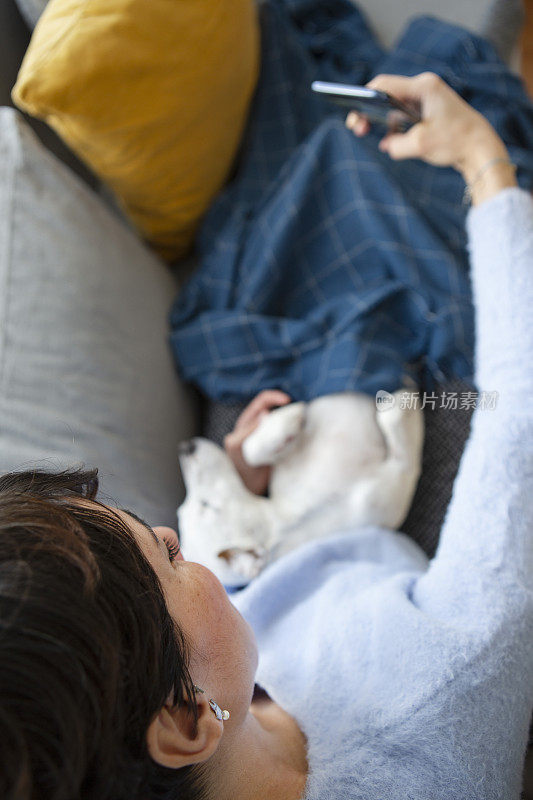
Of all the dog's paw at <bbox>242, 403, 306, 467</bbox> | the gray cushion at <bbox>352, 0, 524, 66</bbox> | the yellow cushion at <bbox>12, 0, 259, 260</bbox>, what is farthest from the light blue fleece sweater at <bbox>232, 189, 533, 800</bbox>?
the gray cushion at <bbox>352, 0, 524, 66</bbox>

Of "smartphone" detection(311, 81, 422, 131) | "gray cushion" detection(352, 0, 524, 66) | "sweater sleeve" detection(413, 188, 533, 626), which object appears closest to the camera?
"sweater sleeve" detection(413, 188, 533, 626)

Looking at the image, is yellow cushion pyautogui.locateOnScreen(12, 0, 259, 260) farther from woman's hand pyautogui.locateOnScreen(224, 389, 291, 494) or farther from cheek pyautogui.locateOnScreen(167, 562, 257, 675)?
cheek pyautogui.locateOnScreen(167, 562, 257, 675)

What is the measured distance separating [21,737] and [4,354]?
56cm

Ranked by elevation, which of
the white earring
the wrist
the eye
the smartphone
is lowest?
the white earring

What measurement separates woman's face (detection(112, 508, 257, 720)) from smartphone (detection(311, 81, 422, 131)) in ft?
1.87

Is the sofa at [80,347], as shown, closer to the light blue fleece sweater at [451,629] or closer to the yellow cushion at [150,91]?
the yellow cushion at [150,91]

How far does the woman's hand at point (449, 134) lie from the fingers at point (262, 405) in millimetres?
440

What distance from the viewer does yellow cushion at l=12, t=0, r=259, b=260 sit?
0.82 meters

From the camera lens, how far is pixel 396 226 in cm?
101

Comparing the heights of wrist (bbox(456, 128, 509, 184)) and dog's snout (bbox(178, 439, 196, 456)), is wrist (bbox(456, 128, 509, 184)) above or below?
above

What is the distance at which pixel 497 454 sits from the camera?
614mm

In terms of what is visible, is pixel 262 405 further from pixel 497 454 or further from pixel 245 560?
pixel 497 454

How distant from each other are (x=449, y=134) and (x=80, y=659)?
0.71 m

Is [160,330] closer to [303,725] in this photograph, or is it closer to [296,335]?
[296,335]
